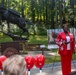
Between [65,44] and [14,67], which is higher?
[14,67]

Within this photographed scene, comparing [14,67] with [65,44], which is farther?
[65,44]

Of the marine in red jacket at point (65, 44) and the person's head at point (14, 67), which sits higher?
the person's head at point (14, 67)

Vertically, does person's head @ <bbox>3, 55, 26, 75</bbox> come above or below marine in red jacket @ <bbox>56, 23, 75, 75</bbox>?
above

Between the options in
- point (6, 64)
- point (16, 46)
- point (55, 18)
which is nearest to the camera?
point (6, 64)

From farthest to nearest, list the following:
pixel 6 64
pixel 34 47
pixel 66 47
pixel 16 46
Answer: pixel 34 47 → pixel 16 46 → pixel 66 47 → pixel 6 64

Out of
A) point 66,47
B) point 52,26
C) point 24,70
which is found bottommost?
point 52,26

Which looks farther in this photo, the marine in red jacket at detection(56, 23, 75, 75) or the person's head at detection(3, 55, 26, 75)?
the marine in red jacket at detection(56, 23, 75, 75)

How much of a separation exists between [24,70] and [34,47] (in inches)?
484

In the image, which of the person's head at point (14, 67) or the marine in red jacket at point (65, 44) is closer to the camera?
the person's head at point (14, 67)

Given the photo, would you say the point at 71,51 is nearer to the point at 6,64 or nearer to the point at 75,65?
the point at 75,65

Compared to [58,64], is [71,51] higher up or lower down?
higher up

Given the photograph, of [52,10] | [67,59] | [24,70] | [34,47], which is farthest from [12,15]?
[52,10]

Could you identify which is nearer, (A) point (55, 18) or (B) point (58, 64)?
(B) point (58, 64)

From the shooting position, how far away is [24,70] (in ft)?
8.24
